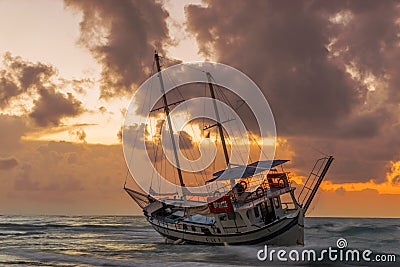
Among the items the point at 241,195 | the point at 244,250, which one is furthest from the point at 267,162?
the point at 244,250

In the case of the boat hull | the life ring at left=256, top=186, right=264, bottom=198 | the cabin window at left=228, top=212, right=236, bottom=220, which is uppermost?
the life ring at left=256, top=186, right=264, bottom=198

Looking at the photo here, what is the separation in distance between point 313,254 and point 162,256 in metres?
16.7

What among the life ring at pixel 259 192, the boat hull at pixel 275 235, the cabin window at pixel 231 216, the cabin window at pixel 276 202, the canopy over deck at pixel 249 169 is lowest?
the boat hull at pixel 275 235

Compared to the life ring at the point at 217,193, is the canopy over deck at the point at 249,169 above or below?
above

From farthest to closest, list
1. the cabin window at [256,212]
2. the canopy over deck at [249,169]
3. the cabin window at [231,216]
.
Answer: the canopy over deck at [249,169]
the cabin window at [231,216]
the cabin window at [256,212]

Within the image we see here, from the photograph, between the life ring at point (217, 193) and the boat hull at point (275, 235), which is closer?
the boat hull at point (275, 235)

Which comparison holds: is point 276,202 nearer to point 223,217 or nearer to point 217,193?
point 223,217

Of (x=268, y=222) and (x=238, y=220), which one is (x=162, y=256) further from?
(x=268, y=222)

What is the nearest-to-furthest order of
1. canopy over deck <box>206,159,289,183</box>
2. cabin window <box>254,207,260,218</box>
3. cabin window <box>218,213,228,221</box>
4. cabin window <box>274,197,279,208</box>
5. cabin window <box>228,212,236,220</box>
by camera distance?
cabin window <box>254,207,260,218</box>, cabin window <box>228,212,236,220</box>, cabin window <box>218,213,228,221</box>, cabin window <box>274,197,279,208</box>, canopy over deck <box>206,159,289,183</box>

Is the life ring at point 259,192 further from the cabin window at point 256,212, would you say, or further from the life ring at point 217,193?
the life ring at point 217,193

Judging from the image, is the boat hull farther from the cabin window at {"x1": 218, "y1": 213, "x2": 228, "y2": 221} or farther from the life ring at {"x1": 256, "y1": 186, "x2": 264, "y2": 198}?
the life ring at {"x1": 256, "y1": 186, "x2": 264, "y2": 198}

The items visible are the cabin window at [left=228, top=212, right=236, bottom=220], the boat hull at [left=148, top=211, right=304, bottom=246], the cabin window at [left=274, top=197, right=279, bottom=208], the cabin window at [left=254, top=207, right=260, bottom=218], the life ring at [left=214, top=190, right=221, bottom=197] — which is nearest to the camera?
the boat hull at [left=148, top=211, right=304, bottom=246]

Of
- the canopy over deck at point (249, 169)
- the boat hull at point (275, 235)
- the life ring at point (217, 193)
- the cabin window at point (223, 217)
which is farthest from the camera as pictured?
the canopy over deck at point (249, 169)

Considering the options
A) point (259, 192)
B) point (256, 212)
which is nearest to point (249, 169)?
point (259, 192)
